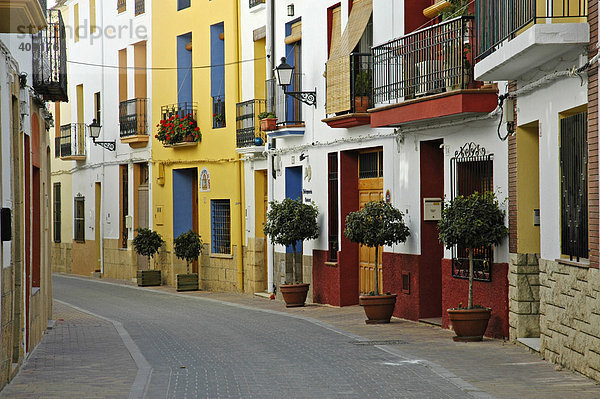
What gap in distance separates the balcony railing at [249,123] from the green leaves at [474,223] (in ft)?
32.5

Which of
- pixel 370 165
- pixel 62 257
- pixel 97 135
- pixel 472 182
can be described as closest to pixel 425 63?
pixel 472 182

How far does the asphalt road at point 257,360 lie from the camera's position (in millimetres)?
10352

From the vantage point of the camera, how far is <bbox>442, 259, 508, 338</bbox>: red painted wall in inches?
559

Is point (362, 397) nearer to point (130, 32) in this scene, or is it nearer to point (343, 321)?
point (343, 321)

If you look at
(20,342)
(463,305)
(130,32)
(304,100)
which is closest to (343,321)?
(463,305)

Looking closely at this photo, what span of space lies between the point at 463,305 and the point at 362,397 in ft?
18.7

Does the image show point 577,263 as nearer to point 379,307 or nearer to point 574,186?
point 574,186

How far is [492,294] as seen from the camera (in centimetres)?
1457

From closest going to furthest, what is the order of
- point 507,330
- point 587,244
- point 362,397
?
point 362,397 < point 587,244 < point 507,330

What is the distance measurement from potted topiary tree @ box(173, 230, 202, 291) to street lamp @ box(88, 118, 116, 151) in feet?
21.4

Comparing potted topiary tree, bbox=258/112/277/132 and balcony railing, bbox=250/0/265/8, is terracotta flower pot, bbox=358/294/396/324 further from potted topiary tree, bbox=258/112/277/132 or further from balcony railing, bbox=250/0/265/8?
balcony railing, bbox=250/0/265/8

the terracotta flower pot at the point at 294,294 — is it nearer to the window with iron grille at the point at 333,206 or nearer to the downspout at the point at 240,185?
the window with iron grille at the point at 333,206

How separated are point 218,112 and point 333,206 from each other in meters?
6.66

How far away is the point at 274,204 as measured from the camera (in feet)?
69.2
